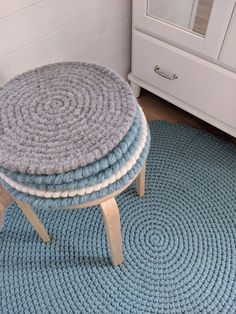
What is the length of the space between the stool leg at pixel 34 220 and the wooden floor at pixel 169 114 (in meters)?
0.56

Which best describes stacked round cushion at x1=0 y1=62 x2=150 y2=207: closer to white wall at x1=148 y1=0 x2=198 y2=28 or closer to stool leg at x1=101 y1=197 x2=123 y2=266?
stool leg at x1=101 y1=197 x2=123 y2=266

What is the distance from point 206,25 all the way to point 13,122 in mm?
528

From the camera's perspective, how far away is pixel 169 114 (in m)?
1.13

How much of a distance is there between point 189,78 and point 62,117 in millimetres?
485

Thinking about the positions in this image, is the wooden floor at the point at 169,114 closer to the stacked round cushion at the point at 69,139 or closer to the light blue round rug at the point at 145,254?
the light blue round rug at the point at 145,254

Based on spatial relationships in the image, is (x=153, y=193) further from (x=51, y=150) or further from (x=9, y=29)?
(x=9, y=29)

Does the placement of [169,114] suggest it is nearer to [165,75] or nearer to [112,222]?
[165,75]

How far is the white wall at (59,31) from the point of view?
720 mm

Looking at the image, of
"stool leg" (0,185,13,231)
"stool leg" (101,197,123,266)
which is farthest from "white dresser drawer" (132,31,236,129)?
"stool leg" (0,185,13,231)

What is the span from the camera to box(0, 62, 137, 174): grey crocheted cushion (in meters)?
0.51

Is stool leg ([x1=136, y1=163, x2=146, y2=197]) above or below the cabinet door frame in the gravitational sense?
below

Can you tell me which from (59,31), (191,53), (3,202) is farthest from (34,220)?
(191,53)

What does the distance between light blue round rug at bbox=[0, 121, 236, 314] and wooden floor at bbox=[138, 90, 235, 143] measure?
151 millimetres

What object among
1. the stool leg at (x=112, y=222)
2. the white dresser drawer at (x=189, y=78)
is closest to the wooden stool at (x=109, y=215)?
the stool leg at (x=112, y=222)
